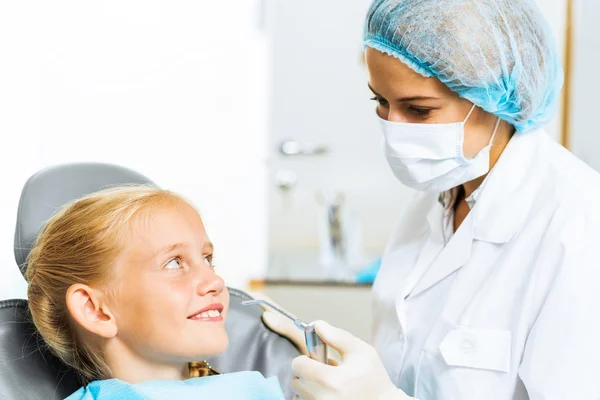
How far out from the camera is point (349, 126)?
342 centimetres

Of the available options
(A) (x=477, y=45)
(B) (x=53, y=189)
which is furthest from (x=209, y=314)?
(A) (x=477, y=45)

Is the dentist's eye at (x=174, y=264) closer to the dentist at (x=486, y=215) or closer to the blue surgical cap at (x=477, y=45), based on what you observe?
the dentist at (x=486, y=215)

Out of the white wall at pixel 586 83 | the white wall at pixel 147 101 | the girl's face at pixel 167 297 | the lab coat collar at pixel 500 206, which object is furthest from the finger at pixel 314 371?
the white wall at pixel 586 83

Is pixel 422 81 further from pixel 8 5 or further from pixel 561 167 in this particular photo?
Answer: pixel 8 5

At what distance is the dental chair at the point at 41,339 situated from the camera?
1.22 metres

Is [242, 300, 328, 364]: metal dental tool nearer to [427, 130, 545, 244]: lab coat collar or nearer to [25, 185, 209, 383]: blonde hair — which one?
[25, 185, 209, 383]: blonde hair

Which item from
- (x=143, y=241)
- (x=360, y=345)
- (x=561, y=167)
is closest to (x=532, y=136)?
(x=561, y=167)

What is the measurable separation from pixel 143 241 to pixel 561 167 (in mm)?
805

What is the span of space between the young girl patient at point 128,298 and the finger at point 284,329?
22 centimetres

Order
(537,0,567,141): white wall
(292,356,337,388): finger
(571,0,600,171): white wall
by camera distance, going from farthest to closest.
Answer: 1. (537,0,567,141): white wall
2. (571,0,600,171): white wall
3. (292,356,337,388): finger

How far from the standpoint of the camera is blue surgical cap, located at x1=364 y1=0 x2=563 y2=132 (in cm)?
136

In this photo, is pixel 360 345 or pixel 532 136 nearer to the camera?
pixel 360 345

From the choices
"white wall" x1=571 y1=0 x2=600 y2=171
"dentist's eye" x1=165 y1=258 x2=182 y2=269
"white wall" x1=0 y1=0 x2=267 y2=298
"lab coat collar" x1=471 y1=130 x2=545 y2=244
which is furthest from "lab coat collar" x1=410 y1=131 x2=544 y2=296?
"white wall" x1=571 y1=0 x2=600 y2=171

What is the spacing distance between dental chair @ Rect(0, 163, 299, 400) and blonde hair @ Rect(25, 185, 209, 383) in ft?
0.09
